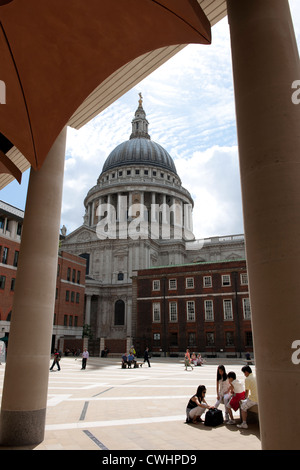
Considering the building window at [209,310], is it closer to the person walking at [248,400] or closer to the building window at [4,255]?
the building window at [4,255]

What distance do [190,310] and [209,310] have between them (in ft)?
8.46

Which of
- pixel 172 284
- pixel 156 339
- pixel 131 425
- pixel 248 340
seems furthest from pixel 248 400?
pixel 172 284

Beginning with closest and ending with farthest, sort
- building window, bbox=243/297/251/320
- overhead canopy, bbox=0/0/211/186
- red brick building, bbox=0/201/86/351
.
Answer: overhead canopy, bbox=0/0/211/186 < red brick building, bbox=0/201/86/351 < building window, bbox=243/297/251/320

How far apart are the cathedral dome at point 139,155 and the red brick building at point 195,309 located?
58722 mm

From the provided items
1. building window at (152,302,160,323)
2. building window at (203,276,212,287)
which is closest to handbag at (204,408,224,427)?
building window at (203,276,212,287)

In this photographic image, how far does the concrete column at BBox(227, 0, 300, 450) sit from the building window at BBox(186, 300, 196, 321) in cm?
4386

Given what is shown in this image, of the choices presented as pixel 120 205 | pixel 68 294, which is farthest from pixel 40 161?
pixel 120 205

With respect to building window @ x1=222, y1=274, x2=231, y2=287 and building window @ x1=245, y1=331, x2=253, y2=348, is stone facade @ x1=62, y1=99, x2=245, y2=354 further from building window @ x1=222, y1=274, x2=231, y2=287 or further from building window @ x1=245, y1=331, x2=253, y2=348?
building window @ x1=245, y1=331, x2=253, y2=348

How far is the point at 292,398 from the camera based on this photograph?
11.2 ft

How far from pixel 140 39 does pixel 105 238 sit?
67120mm

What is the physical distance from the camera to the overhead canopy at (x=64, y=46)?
26.5 ft

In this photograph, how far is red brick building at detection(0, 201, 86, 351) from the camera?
40906 millimetres

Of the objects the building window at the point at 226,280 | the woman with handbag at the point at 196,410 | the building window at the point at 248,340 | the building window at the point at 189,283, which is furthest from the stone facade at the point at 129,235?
the woman with handbag at the point at 196,410

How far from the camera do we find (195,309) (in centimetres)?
4641
